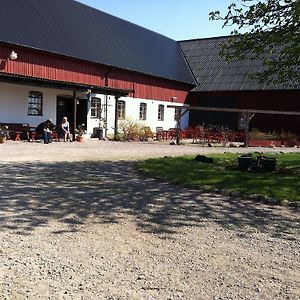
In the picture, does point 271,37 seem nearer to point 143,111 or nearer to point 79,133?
point 79,133

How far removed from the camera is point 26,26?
2427 cm

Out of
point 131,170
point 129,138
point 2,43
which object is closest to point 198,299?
point 131,170

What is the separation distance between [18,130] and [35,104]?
2652mm

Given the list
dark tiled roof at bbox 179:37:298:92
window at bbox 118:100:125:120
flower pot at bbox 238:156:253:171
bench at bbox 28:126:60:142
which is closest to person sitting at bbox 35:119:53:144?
bench at bbox 28:126:60:142

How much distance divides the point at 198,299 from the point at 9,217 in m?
3.42

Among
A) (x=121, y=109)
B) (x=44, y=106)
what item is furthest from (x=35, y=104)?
(x=121, y=109)

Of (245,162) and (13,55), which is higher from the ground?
(13,55)

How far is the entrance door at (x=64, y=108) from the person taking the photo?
2632 centimetres

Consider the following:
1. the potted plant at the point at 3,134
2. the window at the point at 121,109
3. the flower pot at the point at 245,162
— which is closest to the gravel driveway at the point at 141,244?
the flower pot at the point at 245,162

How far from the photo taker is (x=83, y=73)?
27.1m

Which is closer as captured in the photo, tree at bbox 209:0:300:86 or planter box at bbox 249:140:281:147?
tree at bbox 209:0:300:86

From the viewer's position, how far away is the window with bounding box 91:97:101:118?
28.2m

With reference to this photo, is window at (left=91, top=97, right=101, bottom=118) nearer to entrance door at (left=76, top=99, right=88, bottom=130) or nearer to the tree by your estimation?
entrance door at (left=76, top=99, right=88, bottom=130)

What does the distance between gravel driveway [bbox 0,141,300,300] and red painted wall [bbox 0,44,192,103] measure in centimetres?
1549
